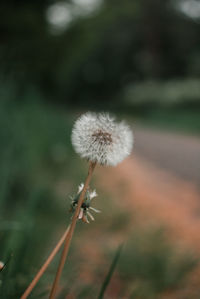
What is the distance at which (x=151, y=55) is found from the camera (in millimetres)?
23250

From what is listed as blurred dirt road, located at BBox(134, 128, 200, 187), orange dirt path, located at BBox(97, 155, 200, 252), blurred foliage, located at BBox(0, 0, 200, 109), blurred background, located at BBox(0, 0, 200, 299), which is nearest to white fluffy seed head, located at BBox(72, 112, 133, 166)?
blurred background, located at BBox(0, 0, 200, 299)

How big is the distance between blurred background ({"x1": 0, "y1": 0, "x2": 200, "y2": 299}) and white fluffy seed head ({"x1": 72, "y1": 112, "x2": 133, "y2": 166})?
273 mm

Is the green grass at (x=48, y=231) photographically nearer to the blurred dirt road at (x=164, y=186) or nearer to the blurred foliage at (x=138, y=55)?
the blurred dirt road at (x=164, y=186)

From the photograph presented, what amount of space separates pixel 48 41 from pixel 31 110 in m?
1.97

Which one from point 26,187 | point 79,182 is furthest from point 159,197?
point 26,187

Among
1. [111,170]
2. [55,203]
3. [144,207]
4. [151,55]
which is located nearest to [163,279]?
[55,203]

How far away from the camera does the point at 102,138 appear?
0.68m

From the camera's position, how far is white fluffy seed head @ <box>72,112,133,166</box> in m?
0.65

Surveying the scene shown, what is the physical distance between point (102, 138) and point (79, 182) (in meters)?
2.85

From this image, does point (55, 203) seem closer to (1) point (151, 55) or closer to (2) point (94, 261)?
(2) point (94, 261)

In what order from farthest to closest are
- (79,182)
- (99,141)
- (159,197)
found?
(159,197) → (79,182) → (99,141)

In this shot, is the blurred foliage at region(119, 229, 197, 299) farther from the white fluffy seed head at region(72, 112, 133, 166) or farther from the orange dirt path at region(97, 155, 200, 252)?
the white fluffy seed head at region(72, 112, 133, 166)

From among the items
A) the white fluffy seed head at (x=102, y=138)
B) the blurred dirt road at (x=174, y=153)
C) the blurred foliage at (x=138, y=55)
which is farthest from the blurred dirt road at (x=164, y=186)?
the blurred foliage at (x=138, y=55)

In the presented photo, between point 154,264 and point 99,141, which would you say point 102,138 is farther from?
point 154,264
